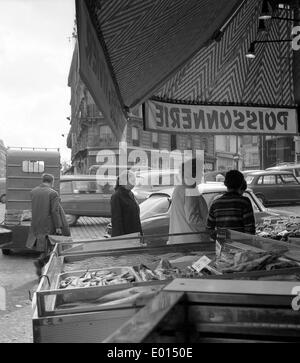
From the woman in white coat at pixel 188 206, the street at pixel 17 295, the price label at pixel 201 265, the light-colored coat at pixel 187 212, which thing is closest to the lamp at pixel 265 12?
the woman in white coat at pixel 188 206

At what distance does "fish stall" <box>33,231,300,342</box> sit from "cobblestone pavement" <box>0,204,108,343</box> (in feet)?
4.98

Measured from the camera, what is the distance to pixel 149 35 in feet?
13.0

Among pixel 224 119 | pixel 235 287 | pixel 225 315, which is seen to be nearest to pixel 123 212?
pixel 224 119

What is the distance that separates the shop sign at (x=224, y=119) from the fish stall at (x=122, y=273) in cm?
157

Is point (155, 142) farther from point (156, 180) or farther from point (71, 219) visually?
point (71, 219)

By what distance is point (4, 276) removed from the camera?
30.3ft

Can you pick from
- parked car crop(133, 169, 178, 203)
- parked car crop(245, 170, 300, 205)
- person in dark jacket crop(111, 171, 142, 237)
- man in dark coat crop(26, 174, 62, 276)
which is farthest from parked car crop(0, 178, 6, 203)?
person in dark jacket crop(111, 171, 142, 237)

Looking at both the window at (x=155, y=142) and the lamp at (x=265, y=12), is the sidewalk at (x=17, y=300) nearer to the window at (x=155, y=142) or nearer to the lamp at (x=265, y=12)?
the lamp at (x=265, y=12)

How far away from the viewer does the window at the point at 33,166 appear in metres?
12.1

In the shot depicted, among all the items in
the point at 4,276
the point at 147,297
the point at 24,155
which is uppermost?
the point at 24,155

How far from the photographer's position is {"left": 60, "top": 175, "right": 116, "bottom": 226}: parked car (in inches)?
696

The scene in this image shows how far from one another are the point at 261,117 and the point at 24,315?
13.3 feet

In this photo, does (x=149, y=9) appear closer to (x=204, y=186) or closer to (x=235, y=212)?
(x=235, y=212)
